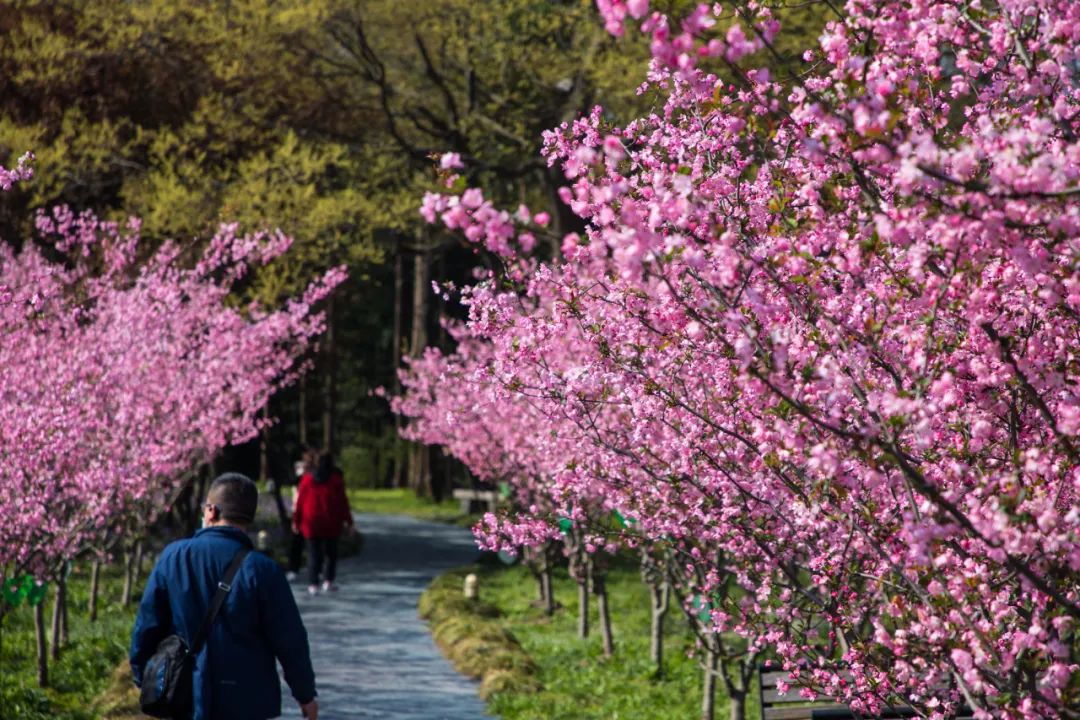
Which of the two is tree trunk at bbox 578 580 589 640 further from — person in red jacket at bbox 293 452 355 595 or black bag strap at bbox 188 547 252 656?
black bag strap at bbox 188 547 252 656

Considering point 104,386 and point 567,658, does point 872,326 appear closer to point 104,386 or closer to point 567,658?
point 104,386

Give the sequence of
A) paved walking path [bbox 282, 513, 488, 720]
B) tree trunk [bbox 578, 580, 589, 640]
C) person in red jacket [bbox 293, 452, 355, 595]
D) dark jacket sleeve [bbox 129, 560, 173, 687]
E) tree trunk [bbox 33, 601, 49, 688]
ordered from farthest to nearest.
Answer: person in red jacket [bbox 293, 452, 355, 595] < tree trunk [bbox 578, 580, 589, 640] < tree trunk [bbox 33, 601, 49, 688] < paved walking path [bbox 282, 513, 488, 720] < dark jacket sleeve [bbox 129, 560, 173, 687]

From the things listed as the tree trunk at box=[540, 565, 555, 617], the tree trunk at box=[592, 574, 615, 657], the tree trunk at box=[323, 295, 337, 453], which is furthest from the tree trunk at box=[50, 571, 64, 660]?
the tree trunk at box=[323, 295, 337, 453]

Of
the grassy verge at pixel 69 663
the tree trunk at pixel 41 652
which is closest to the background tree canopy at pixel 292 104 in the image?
the grassy verge at pixel 69 663

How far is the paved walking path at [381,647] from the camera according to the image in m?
11.7

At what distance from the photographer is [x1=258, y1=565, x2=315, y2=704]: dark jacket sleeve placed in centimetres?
631

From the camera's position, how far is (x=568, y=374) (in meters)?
5.50

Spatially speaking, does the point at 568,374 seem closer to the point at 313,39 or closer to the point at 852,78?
the point at 852,78

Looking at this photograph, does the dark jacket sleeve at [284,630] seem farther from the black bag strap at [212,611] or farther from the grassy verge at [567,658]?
the grassy verge at [567,658]

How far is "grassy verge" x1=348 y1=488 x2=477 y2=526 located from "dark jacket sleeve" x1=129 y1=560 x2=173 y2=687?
26.6 m

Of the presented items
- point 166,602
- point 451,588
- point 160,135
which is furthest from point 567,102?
point 166,602

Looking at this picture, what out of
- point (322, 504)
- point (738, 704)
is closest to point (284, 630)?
point (738, 704)

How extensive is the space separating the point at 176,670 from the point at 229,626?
286 millimetres

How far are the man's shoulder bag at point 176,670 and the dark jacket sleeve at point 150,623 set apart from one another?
0.09 metres
